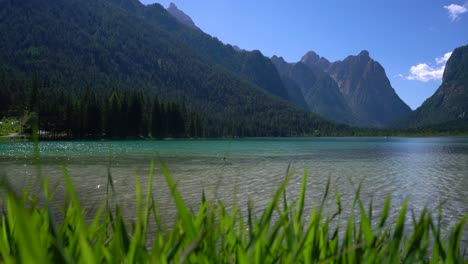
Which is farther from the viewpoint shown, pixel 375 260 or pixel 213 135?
pixel 213 135

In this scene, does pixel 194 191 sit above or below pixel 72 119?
below

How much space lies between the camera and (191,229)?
4.15 feet

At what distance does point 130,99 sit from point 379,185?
95.6 meters

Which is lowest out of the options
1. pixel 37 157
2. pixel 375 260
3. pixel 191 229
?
pixel 375 260

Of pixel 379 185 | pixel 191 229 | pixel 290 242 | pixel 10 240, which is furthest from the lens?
pixel 379 185

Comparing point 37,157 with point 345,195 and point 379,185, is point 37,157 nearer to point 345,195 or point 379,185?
point 345,195

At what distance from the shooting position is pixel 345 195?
1529 cm

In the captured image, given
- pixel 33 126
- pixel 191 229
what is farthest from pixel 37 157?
pixel 191 229

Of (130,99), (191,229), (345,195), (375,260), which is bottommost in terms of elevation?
(345,195)

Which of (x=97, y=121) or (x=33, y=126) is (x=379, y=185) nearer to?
(x=33, y=126)

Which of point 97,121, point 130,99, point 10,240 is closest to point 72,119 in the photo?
point 97,121

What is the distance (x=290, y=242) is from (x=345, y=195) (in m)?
14.4

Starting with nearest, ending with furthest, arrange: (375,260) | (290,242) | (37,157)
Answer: (37,157)
(375,260)
(290,242)

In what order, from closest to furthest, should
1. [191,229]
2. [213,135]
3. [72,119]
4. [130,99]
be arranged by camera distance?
[191,229] → [72,119] → [130,99] → [213,135]
